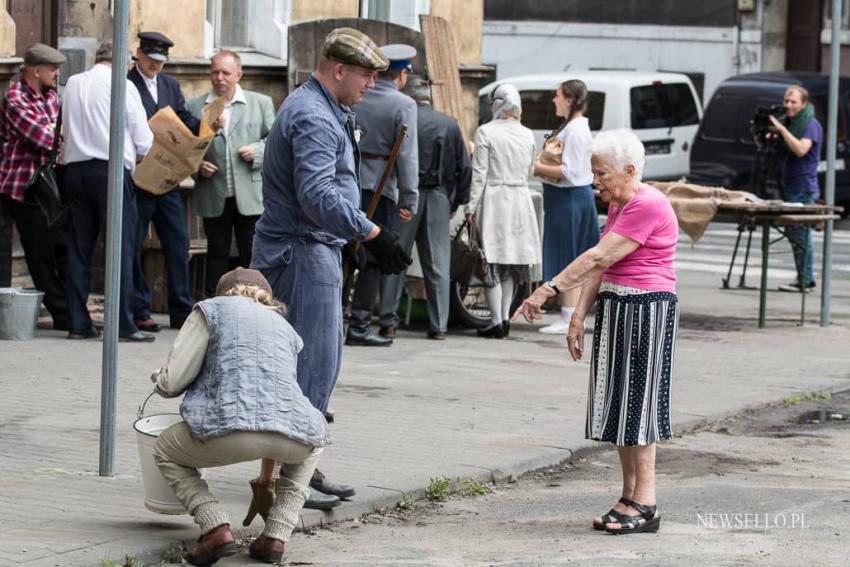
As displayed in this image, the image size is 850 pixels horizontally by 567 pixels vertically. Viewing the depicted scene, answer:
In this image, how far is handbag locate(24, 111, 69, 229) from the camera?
11648 millimetres

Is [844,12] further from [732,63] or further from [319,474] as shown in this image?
[319,474]

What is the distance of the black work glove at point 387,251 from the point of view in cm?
706

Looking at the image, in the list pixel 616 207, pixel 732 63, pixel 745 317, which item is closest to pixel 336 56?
pixel 616 207

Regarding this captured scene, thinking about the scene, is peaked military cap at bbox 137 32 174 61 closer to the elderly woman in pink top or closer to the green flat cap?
the green flat cap

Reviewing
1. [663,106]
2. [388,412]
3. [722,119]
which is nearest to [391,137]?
[388,412]

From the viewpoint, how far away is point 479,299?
13.9 m

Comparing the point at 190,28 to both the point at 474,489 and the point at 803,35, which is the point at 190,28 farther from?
the point at 803,35

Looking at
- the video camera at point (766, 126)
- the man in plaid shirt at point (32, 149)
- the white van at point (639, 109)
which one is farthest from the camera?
the white van at point (639, 109)

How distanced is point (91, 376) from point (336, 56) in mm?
3991

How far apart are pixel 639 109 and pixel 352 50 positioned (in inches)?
734

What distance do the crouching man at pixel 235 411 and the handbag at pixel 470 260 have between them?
660 cm

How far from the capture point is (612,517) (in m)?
7.12

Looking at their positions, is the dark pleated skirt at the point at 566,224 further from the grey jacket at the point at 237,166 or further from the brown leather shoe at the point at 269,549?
the brown leather shoe at the point at 269,549

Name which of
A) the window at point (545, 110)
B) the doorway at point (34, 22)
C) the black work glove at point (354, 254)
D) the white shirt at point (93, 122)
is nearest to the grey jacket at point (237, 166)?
the white shirt at point (93, 122)
